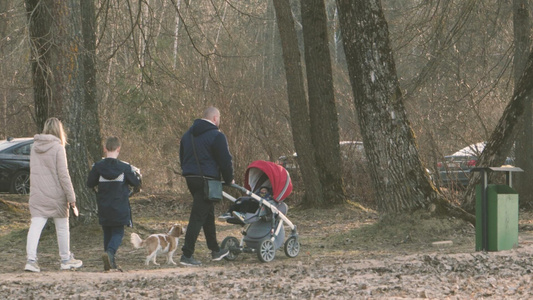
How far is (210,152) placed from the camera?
1009 cm

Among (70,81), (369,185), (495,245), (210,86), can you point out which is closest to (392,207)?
(495,245)

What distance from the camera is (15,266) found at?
10.5 meters

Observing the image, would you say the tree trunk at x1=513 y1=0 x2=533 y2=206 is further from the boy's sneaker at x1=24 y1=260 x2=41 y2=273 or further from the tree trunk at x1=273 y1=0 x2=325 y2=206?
the boy's sneaker at x1=24 y1=260 x2=41 y2=273

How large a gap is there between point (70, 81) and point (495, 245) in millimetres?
6444

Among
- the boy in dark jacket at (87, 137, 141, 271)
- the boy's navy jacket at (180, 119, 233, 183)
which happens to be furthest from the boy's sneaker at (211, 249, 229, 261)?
the boy in dark jacket at (87, 137, 141, 271)

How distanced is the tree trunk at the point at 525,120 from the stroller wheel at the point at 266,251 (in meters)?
8.91

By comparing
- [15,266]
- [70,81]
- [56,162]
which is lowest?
[15,266]

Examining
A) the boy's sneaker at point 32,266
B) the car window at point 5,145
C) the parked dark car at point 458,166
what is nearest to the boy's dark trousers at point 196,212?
the boy's sneaker at point 32,266

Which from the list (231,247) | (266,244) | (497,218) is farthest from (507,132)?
(231,247)

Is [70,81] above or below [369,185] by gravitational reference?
above

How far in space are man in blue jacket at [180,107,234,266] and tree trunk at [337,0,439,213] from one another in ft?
10.3

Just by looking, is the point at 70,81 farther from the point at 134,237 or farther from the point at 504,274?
the point at 504,274

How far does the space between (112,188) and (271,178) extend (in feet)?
6.57

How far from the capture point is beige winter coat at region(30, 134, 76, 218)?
9.84 metres
